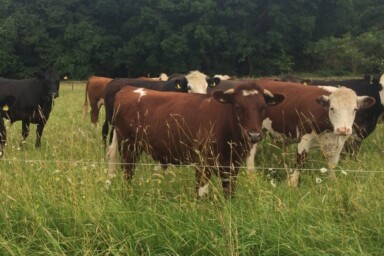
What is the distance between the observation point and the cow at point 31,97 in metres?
10.0

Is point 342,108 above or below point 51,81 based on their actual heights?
above

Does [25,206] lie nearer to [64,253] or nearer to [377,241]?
[64,253]

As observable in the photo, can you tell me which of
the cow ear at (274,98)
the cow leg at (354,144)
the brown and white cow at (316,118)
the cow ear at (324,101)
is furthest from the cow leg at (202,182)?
the cow leg at (354,144)

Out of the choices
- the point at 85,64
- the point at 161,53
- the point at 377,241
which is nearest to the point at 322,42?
the point at 161,53

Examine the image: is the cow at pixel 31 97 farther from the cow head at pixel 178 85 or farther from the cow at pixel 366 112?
the cow at pixel 366 112

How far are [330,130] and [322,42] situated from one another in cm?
4655

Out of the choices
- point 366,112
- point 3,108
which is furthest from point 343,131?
point 3,108

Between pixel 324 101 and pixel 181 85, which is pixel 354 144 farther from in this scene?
pixel 181 85

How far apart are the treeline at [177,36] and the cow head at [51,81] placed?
3901 centimetres

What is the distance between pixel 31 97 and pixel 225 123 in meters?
7.18

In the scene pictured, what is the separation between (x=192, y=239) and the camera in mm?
3447

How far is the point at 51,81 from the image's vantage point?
11.0m

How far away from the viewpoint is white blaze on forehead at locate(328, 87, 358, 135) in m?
5.96

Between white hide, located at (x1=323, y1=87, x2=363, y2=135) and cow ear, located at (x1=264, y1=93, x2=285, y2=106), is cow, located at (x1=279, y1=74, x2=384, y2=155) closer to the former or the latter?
white hide, located at (x1=323, y1=87, x2=363, y2=135)
